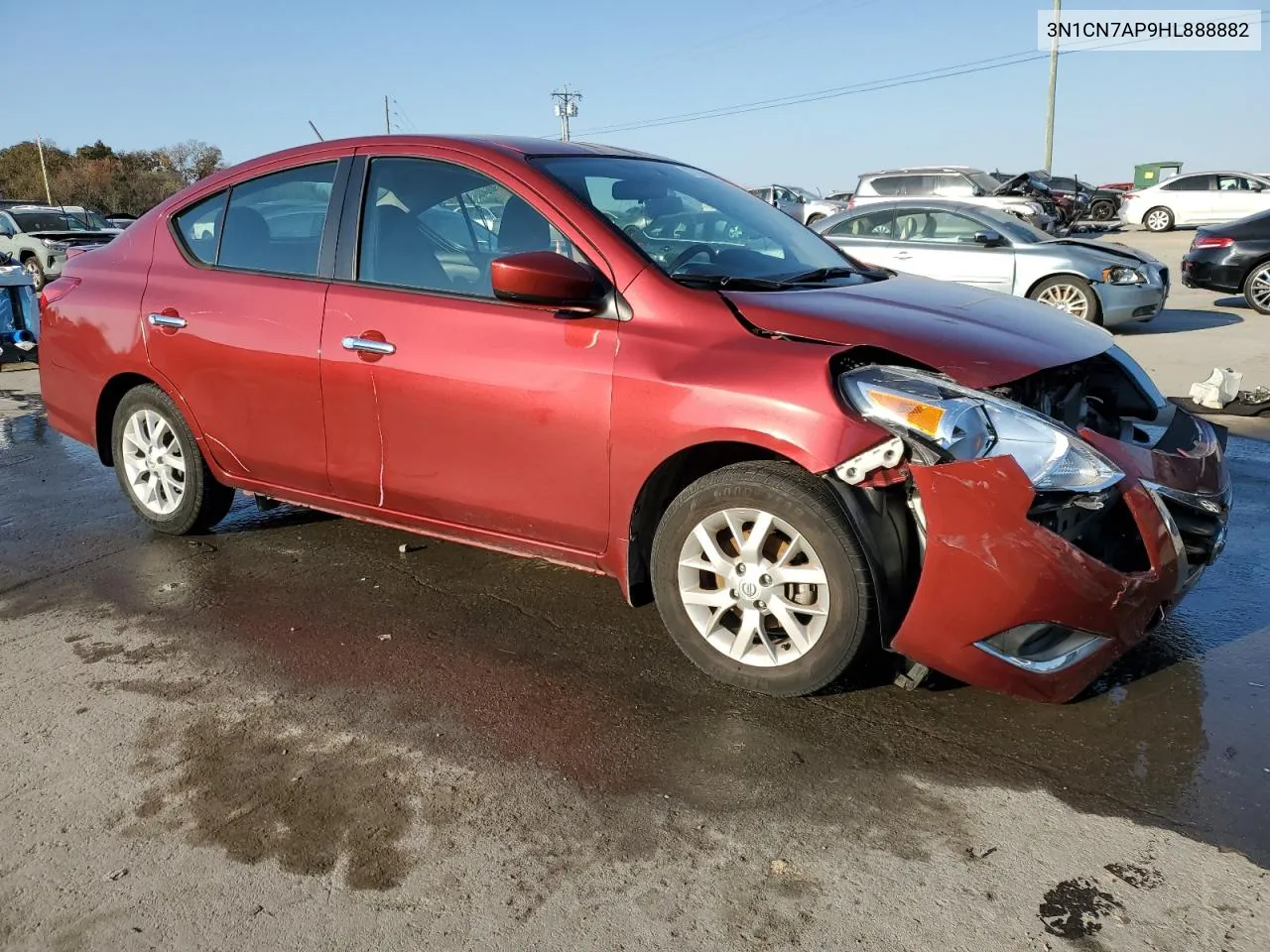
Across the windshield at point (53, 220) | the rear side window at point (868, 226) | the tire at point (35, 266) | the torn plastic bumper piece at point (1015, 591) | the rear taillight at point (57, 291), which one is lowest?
the torn plastic bumper piece at point (1015, 591)

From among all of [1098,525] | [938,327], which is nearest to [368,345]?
[938,327]

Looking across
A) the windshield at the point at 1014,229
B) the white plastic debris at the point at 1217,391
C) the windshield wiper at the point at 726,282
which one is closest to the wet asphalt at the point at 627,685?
the windshield wiper at the point at 726,282

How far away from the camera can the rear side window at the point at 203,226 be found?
4551 mm

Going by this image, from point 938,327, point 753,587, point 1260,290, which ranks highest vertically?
point 938,327

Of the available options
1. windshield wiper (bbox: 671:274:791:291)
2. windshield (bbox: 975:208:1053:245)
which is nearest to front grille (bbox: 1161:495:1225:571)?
windshield wiper (bbox: 671:274:791:291)

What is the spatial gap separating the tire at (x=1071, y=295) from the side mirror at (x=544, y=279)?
28.9ft

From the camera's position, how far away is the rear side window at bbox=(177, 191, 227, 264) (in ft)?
14.9

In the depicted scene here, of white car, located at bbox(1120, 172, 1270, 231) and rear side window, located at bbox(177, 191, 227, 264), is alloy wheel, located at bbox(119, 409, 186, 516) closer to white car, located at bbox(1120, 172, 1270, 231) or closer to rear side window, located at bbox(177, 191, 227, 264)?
rear side window, located at bbox(177, 191, 227, 264)

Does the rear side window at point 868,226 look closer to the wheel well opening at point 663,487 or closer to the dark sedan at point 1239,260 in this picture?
the dark sedan at point 1239,260

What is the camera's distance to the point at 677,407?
128 inches

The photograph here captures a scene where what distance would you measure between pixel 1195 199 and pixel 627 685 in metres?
31.0

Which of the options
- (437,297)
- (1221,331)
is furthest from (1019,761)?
(1221,331)

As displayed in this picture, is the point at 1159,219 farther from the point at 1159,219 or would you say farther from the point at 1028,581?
the point at 1028,581

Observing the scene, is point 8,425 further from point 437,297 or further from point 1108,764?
point 1108,764
